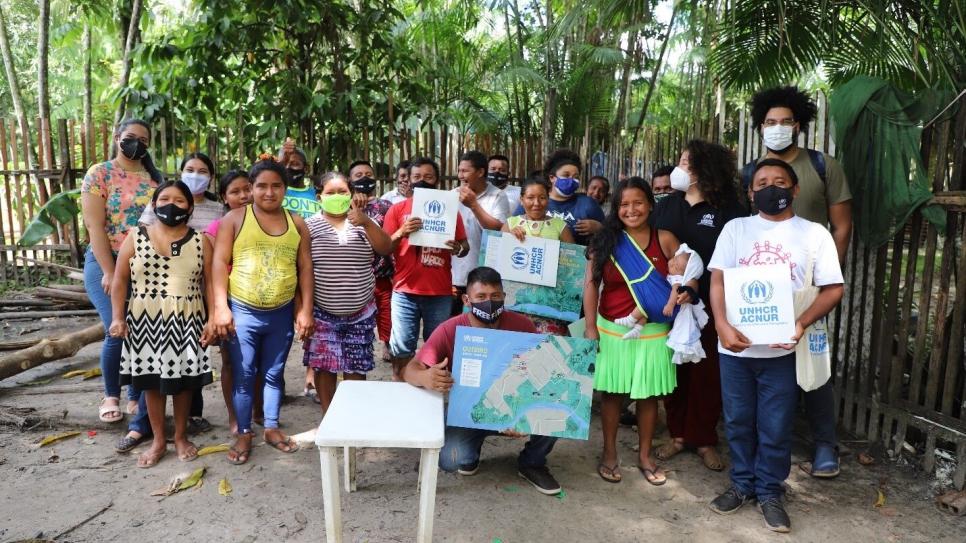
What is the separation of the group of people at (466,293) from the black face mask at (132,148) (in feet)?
0.09

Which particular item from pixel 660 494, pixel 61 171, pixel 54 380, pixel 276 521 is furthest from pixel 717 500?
pixel 61 171

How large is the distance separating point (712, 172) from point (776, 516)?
197 centimetres

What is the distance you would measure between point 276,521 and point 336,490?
75cm

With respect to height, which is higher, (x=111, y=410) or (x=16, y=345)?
(x=16, y=345)

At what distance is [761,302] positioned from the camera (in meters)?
3.25

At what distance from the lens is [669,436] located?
475 cm

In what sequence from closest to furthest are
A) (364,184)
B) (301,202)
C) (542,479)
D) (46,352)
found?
1. (542,479)
2. (364,184)
3. (301,202)
4. (46,352)

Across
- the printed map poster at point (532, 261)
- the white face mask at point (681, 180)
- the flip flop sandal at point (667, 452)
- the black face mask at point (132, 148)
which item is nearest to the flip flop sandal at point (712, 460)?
the flip flop sandal at point (667, 452)

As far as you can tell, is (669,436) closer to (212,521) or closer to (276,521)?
(276,521)

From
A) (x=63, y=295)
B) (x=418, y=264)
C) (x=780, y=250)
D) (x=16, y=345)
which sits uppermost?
(x=780, y=250)

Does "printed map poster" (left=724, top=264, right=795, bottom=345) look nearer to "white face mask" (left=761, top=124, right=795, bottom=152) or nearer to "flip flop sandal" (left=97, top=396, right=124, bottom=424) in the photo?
"white face mask" (left=761, top=124, right=795, bottom=152)

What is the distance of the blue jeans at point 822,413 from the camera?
13.0 feet

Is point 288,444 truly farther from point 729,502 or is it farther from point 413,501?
point 729,502

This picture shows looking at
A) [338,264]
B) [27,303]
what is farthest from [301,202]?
[27,303]
